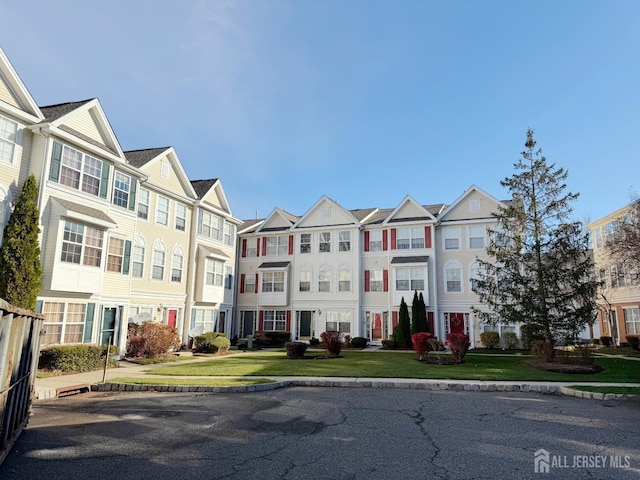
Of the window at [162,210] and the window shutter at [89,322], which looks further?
the window at [162,210]

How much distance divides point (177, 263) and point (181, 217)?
281 cm

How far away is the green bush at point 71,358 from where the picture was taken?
1454 centimetres

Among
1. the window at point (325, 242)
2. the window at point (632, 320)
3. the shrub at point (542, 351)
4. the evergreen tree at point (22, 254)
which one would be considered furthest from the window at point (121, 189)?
the window at point (632, 320)

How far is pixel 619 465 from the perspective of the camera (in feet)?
18.8

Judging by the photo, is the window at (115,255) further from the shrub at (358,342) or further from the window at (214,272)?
the shrub at (358,342)

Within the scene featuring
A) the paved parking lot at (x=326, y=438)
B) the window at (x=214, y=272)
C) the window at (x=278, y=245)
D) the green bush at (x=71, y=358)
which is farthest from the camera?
the window at (x=278, y=245)

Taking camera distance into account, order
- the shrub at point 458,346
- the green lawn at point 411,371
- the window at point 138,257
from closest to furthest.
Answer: the green lawn at point 411,371 < the shrub at point 458,346 < the window at point 138,257

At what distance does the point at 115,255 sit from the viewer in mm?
19609

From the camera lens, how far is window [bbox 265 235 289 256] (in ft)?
115

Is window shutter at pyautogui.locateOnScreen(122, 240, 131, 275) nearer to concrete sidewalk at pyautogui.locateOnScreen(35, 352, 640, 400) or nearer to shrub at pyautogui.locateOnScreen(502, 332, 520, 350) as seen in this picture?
concrete sidewalk at pyautogui.locateOnScreen(35, 352, 640, 400)

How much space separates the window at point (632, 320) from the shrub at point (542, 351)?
60.5 feet

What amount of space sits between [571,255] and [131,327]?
834 inches

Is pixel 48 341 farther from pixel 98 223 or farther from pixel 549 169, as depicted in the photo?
pixel 549 169

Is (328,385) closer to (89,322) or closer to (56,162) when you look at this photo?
(89,322)
